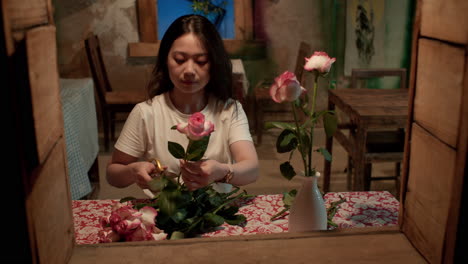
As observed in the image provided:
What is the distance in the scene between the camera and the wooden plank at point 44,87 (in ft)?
1.85

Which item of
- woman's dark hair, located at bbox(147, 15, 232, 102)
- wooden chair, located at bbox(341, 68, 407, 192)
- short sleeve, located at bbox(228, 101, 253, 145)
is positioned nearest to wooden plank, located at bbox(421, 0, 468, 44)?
woman's dark hair, located at bbox(147, 15, 232, 102)

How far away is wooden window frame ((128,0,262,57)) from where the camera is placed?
4.98 metres

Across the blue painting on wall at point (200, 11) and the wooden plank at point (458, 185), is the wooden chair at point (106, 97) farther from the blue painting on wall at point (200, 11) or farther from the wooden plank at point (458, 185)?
the wooden plank at point (458, 185)

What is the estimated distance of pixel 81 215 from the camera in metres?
1.30

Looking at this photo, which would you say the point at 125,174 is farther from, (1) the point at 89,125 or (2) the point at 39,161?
(1) the point at 89,125

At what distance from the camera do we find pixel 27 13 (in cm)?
58

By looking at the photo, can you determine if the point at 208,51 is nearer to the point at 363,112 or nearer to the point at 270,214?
the point at 270,214

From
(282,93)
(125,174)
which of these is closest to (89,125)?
(125,174)

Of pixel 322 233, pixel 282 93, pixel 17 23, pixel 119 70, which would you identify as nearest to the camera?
pixel 17 23

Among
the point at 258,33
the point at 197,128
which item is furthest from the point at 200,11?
the point at 197,128

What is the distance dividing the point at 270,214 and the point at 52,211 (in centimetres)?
73

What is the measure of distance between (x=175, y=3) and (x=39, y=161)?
4.76 metres

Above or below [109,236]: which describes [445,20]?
above

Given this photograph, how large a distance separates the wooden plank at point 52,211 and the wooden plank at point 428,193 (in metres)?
0.54
